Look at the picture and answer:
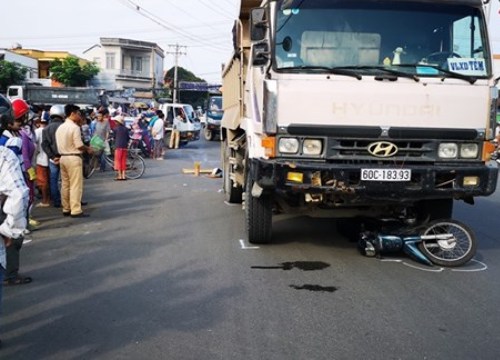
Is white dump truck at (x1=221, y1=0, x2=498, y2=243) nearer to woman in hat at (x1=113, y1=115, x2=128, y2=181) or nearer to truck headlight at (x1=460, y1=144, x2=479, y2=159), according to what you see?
truck headlight at (x1=460, y1=144, x2=479, y2=159)

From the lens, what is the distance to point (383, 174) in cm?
555

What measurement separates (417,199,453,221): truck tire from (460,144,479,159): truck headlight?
89 cm

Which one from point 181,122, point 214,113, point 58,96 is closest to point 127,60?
point 214,113

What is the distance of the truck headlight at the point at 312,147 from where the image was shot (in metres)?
5.61

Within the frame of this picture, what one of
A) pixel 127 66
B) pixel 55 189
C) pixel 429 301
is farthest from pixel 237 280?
pixel 127 66

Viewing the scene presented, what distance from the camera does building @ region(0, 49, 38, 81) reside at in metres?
43.2

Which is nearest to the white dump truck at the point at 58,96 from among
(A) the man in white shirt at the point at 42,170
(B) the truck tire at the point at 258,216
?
(A) the man in white shirt at the point at 42,170

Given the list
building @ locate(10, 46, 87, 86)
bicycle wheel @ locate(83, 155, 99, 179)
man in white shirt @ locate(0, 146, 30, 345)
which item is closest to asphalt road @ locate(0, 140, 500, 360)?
man in white shirt @ locate(0, 146, 30, 345)

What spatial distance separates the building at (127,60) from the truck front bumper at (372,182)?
69.6 metres

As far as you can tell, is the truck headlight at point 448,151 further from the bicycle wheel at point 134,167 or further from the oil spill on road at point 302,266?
the bicycle wheel at point 134,167

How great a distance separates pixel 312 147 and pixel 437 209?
198 cm

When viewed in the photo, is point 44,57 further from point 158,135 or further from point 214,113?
point 158,135

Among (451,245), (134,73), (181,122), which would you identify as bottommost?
(451,245)

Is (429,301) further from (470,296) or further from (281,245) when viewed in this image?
(281,245)
